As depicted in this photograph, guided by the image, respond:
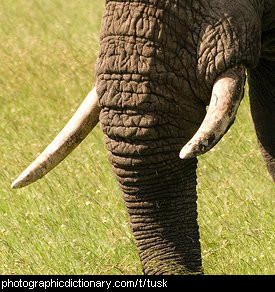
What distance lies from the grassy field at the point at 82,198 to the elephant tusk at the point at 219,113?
5.18ft

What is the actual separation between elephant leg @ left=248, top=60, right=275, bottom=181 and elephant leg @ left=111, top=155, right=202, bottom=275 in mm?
1557

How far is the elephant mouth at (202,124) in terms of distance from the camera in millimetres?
6859

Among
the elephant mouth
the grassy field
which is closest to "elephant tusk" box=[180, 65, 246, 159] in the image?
the elephant mouth

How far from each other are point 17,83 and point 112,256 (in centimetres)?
558

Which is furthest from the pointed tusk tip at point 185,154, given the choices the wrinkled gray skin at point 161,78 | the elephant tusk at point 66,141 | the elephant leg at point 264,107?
the elephant leg at point 264,107

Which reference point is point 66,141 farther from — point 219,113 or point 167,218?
point 219,113

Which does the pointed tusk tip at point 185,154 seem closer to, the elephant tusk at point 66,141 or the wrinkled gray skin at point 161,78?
the wrinkled gray skin at point 161,78

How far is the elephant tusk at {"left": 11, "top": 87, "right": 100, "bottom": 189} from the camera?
308 inches

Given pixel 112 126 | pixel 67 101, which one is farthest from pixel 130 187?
pixel 67 101

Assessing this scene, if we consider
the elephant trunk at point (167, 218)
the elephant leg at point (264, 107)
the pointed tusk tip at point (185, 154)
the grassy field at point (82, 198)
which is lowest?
the grassy field at point (82, 198)

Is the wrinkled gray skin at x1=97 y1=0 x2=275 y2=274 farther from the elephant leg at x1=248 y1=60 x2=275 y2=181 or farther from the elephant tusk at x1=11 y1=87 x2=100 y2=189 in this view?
the elephant leg at x1=248 y1=60 x2=275 y2=181

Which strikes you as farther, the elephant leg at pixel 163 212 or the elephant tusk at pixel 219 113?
the elephant leg at pixel 163 212

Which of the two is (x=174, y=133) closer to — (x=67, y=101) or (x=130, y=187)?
(x=130, y=187)

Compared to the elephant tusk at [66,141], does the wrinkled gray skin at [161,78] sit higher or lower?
higher
